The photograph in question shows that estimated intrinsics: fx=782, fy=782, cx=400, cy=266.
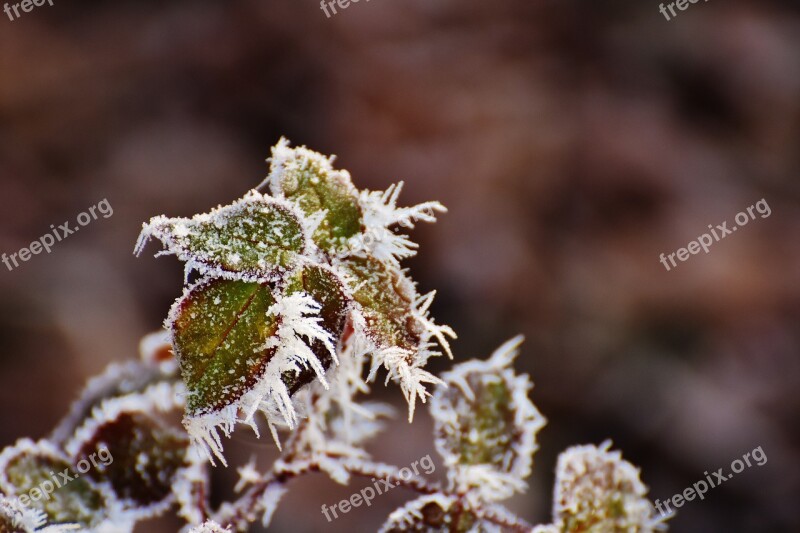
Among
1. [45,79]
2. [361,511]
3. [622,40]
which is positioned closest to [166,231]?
[361,511]

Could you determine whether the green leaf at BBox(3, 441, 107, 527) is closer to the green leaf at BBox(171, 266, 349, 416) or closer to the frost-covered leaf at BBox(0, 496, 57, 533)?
the frost-covered leaf at BBox(0, 496, 57, 533)

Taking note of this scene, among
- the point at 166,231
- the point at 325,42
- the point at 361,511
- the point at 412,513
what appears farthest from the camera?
the point at 325,42

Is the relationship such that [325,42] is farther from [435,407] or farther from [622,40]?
[435,407]

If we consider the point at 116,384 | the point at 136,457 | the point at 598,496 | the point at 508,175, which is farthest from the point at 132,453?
the point at 508,175

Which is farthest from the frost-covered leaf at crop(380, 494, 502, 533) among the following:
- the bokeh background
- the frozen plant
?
the bokeh background

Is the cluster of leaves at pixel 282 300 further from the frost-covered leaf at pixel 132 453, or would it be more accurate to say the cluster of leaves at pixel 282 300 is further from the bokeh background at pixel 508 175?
the bokeh background at pixel 508 175

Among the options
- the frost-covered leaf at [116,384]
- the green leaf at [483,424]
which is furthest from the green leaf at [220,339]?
the frost-covered leaf at [116,384]

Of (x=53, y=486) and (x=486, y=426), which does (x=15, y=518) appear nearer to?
(x=53, y=486)
